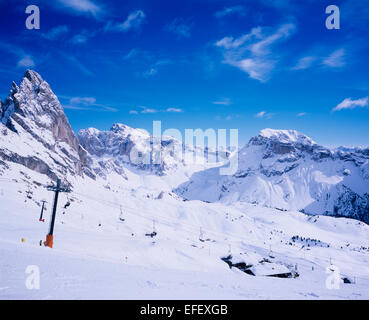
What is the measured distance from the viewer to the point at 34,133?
16462cm

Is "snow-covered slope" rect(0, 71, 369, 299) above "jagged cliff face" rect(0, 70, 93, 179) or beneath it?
beneath

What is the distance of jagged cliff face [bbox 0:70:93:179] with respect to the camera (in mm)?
133625

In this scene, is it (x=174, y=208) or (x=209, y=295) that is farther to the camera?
(x=174, y=208)

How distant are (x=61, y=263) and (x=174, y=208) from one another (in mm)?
120791

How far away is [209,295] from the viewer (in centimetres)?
1043

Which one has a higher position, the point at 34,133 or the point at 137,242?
the point at 34,133

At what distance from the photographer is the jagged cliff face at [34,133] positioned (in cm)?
13362

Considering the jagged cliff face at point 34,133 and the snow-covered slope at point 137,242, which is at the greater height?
the jagged cliff face at point 34,133

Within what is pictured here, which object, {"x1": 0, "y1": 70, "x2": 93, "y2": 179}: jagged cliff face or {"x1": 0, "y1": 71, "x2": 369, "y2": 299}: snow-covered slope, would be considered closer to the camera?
{"x1": 0, "y1": 71, "x2": 369, "y2": 299}: snow-covered slope

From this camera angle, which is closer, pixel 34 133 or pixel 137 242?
pixel 137 242

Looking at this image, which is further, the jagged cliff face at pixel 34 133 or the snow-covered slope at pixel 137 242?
the jagged cliff face at pixel 34 133
